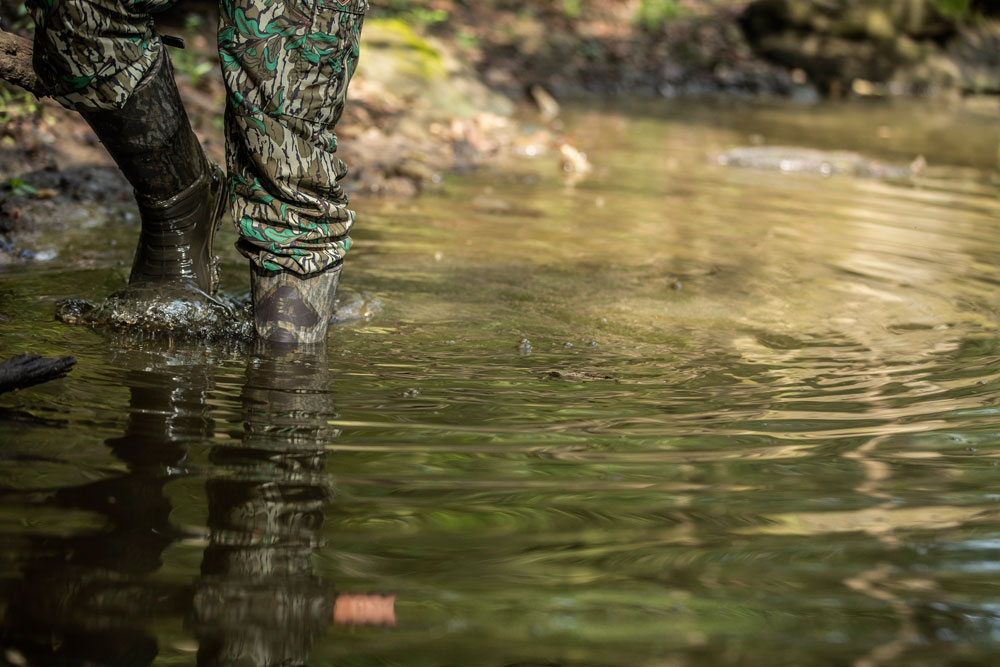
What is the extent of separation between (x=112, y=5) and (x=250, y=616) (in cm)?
167

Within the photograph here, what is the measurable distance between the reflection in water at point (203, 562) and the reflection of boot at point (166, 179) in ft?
2.89

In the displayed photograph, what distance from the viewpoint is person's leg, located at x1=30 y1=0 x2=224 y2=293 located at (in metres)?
2.49

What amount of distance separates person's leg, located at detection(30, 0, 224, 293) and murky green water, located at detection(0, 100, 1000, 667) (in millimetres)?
385

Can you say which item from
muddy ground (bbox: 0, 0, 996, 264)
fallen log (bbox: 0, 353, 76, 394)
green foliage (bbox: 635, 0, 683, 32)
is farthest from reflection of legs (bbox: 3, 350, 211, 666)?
green foliage (bbox: 635, 0, 683, 32)

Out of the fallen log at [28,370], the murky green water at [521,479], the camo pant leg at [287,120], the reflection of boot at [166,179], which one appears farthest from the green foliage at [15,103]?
the fallen log at [28,370]

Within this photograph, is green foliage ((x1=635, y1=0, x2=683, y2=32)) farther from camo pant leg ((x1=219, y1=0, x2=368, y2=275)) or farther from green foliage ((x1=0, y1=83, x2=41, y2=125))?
camo pant leg ((x1=219, y1=0, x2=368, y2=275))

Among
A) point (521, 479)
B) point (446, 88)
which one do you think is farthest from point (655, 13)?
point (521, 479)

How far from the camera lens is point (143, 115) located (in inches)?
108

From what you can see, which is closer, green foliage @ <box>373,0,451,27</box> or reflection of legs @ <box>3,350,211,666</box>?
reflection of legs @ <box>3,350,211,666</box>

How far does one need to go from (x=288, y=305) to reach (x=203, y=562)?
50.8 inches

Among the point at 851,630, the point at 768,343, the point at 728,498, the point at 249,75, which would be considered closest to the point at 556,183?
the point at 768,343

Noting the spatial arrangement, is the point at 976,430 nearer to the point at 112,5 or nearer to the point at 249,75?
the point at 249,75

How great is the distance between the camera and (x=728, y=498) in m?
1.95

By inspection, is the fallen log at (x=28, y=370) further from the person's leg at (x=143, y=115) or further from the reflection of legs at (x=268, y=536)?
the person's leg at (x=143, y=115)
